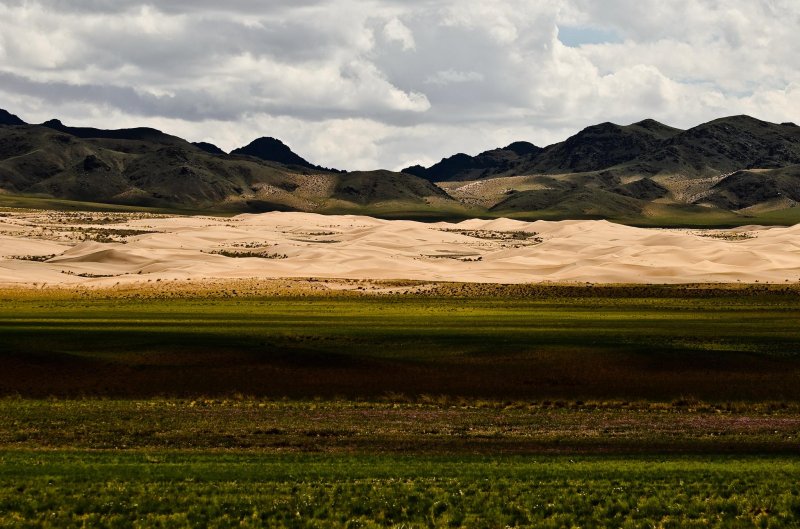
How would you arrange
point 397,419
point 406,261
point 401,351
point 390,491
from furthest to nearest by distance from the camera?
1. point 406,261
2. point 401,351
3. point 397,419
4. point 390,491

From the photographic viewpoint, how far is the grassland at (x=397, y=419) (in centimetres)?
2016

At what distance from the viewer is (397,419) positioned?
33.7 metres

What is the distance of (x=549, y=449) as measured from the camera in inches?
1115

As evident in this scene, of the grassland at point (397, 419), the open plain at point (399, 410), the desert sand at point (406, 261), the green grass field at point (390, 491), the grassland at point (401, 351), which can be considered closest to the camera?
the green grass field at point (390, 491)

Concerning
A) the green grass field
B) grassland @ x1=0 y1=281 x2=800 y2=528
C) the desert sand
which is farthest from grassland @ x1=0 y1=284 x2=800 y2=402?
the desert sand

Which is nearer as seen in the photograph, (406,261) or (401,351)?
(401,351)

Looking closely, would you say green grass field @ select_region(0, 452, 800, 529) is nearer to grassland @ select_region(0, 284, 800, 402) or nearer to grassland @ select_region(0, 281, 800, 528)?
grassland @ select_region(0, 281, 800, 528)

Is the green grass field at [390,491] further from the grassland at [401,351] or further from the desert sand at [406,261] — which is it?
the desert sand at [406,261]

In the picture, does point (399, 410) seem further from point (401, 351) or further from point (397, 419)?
point (401, 351)

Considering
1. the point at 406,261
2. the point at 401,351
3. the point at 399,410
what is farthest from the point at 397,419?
the point at 406,261

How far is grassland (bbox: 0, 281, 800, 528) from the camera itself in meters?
20.2

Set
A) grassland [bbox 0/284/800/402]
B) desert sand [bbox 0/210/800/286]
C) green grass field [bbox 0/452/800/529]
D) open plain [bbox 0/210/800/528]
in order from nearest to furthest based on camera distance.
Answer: green grass field [bbox 0/452/800/529], open plain [bbox 0/210/800/528], grassland [bbox 0/284/800/402], desert sand [bbox 0/210/800/286]

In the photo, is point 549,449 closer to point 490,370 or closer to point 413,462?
point 413,462

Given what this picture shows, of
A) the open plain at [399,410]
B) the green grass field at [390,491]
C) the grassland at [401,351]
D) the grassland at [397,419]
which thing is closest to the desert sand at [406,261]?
the open plain at [399,410]
